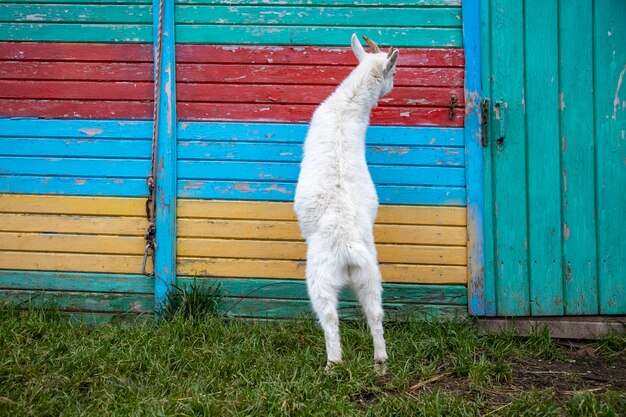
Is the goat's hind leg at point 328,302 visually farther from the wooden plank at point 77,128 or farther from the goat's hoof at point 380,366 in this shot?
the wooden plank at point 77,128

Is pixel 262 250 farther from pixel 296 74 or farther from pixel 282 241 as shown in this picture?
pixel 296 74

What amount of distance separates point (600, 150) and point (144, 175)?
3.35 m

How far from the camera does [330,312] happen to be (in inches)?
131

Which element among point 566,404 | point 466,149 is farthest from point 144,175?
point 566,404

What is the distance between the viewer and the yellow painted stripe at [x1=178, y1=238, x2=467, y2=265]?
4.47 metres

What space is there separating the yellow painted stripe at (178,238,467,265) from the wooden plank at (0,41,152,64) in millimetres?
1443

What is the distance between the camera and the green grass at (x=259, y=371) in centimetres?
310

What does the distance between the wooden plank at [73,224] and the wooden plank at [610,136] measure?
338 centimetres

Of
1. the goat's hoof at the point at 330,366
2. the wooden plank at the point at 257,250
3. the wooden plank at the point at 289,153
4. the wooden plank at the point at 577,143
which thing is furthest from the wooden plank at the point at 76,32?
the wooden plank at the point at 577,143

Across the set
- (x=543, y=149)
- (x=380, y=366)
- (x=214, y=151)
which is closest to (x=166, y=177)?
(x=214, y=151)

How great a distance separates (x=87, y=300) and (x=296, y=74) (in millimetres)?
2340

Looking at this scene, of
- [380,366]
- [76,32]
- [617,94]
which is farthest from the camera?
[76,32]

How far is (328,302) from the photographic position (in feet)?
11.0

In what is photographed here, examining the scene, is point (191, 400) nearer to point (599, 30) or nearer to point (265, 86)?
point (265, 86)
